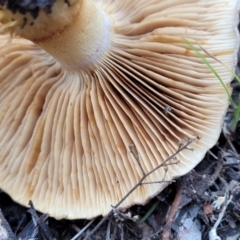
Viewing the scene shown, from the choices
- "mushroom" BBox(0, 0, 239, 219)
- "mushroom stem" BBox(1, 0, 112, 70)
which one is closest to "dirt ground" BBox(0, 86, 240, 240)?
"mushroom" BBox(0, 0, 239, 219)

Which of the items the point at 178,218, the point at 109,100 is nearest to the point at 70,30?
the point at 109,100

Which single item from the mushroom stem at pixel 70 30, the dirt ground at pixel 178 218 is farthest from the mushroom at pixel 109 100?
the dirt ground at pixel 178 218

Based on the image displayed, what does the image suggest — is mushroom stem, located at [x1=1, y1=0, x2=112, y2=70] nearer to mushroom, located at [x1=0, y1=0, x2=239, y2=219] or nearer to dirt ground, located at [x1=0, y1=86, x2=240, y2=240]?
mushroom, located at [x1=0, y1=0, x2=239, y2=219]

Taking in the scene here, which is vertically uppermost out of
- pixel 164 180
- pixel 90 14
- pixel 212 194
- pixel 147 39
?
pixel 90 14

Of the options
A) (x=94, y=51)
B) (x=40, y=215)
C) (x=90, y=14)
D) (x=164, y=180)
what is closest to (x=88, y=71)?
(x=94, y=51)

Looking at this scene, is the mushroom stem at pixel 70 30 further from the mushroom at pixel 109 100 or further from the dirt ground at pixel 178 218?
the dirt ground at pixel 178 218

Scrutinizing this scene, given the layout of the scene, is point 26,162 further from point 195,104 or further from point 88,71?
point 195,104

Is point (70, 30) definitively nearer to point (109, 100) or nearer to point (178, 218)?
point (109, 100)
